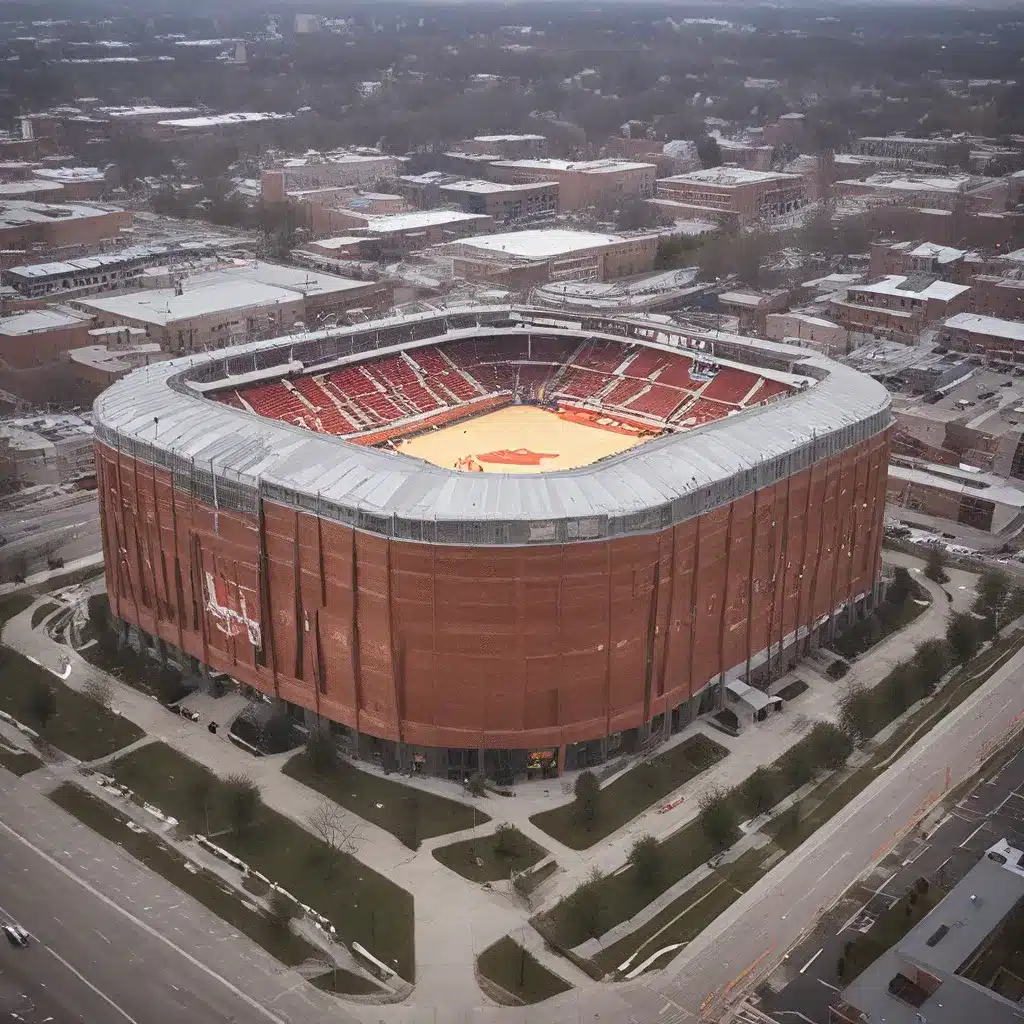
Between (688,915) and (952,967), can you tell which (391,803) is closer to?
(688,915)

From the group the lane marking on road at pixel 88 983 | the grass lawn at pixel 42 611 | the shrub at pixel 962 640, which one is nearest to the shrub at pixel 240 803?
the lane marking on road at pixel 88 983

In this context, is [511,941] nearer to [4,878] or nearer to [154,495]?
[4,878]

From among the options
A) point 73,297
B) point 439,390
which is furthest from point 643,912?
point 73,297

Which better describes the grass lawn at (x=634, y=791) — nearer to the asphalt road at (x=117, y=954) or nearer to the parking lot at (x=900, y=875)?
the parking lot at (x=900, y=875)

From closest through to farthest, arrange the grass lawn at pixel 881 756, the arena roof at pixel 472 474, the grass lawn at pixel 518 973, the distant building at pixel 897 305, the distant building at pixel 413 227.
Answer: the grass lawn at pixel 518 973 < the grass lawn at pixel 881 756 < the arena roof at pixel 472 474 < the distant building at pixel 897 305 < the distant building at pixel 413 227

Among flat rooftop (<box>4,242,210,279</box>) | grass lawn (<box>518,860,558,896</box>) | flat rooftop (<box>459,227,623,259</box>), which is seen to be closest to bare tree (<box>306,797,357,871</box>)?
grass lawn (<box>518,860,558,896</box>)

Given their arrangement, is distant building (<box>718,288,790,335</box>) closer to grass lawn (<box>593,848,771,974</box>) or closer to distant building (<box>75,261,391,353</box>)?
distant building (<box>75,261,391,353</box>)

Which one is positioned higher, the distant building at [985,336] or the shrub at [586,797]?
the distant building at [985,336]
